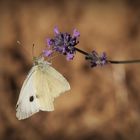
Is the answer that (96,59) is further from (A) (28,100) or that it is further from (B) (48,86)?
(A) (28,100)

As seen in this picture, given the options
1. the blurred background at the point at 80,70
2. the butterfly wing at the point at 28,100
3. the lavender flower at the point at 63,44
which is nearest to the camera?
the lavender flower at the point at 63,44

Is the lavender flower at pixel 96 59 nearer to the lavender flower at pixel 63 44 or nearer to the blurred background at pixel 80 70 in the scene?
the lavender flower at pixel 63 44

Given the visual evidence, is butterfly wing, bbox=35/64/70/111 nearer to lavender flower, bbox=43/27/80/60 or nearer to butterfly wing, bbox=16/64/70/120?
butterfly wing, bbox=16/64/70/120

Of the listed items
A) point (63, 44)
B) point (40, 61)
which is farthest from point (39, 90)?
point (63, 44)

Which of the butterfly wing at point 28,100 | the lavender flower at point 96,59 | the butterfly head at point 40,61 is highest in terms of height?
the butterfly head at point 40,61

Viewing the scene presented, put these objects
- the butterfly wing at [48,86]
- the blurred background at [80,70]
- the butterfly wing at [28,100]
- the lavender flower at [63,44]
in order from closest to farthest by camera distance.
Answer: the lavender flower at [63,44] < the butterfly wing at [48,86] < the butterfly wing at [28,100] < the blurred background at [80,70]

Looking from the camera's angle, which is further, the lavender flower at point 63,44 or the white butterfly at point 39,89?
the white butterfly at point 39,89

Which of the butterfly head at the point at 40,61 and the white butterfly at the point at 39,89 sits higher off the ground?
the butterfly head at the point at 40,61

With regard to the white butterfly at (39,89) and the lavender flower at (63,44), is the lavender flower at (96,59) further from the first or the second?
the white butterfly at (39,89)

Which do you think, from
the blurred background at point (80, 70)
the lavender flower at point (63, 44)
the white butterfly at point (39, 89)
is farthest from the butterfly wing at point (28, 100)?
the blurred background at point (80, 70)

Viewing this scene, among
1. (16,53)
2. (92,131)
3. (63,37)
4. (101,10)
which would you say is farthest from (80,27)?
(63,37)
